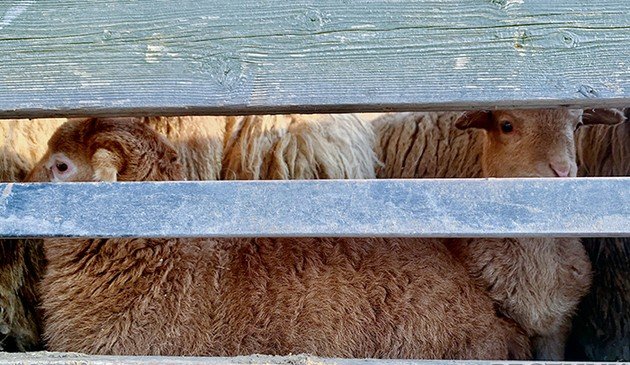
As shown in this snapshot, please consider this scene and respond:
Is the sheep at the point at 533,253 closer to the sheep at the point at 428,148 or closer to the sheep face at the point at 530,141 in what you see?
the sheep face at the point at 530,141

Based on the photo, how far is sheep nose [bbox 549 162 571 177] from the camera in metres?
3.11

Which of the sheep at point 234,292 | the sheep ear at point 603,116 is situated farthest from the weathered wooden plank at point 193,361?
the sheep ear at point 603,116

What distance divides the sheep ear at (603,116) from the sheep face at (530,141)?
51 mm

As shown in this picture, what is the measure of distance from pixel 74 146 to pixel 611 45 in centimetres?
227

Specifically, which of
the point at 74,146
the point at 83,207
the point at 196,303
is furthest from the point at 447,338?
the point at 74,146

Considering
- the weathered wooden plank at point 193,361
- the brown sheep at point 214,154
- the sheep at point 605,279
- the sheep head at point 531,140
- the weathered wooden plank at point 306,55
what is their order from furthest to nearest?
1. the sheep at point 605,279
2. the brown sheep at point 214,154
3. the sheep head at point 531,140
4. the weathered wooden plank at point 306,55
5. the weathered wooden plank at point 193,361

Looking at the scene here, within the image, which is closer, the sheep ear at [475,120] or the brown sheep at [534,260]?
the brown sheep at [534,260]

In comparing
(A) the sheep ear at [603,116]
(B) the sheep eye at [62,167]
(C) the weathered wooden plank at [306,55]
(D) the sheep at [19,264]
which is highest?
(C) the weathered wooden plank at [306,55]

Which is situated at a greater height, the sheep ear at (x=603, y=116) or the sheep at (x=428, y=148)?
the sheep ear at (x=603, y=116)

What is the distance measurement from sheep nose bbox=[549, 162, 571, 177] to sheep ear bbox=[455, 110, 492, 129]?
0.49 metres

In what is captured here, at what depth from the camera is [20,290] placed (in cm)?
335

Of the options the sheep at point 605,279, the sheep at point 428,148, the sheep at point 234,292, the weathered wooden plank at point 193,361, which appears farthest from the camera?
the sheep at point 428,148

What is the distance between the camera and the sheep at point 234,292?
2.97 m

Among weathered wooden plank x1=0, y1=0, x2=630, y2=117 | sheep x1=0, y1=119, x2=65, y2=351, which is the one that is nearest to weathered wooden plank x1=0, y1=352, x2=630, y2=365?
weathered wooden plank x1=0, y1=0, x2=630, y2=117
